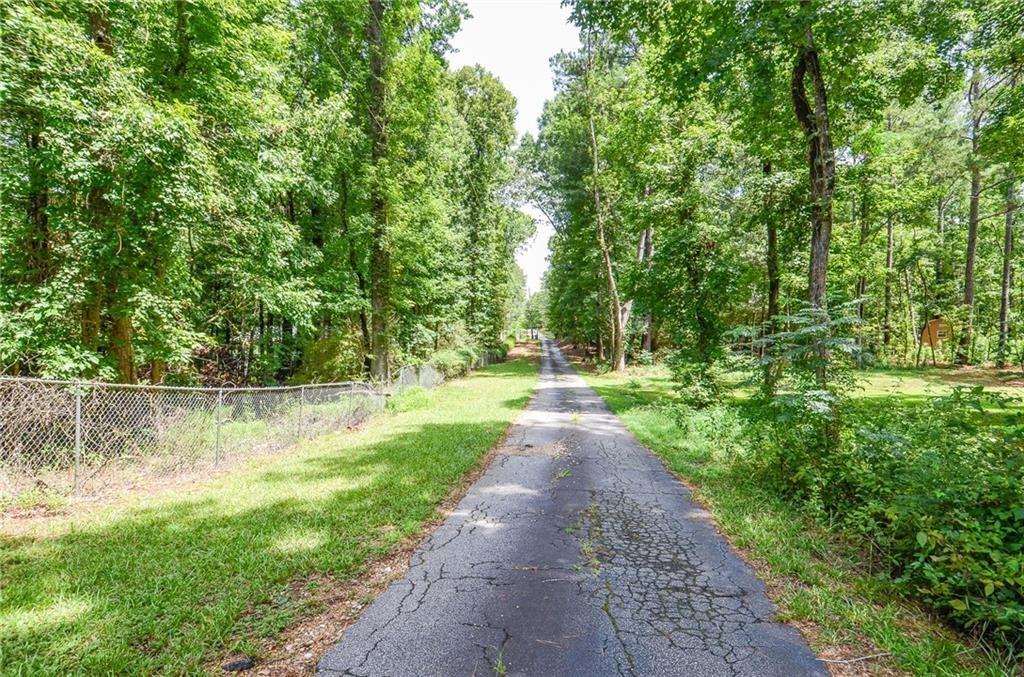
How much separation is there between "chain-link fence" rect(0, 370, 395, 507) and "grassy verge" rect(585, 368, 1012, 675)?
7370mm

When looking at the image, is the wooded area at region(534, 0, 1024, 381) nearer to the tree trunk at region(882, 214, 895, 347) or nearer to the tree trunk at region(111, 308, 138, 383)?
the tree trunk at region(882, 214, 895, 347)

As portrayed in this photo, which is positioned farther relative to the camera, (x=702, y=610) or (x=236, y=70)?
(x=236, y=70)

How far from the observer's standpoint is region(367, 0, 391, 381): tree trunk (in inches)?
494

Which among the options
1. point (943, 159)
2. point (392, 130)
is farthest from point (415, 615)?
point (943, 159)

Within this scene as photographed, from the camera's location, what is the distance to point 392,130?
43.2ft

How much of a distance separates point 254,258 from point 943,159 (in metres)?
30.6

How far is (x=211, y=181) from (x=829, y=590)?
10071 mm

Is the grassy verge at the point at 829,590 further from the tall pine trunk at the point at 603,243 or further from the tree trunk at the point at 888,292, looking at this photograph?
the tree trunk at the point at 888,292

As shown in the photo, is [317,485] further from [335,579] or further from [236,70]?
[236,70]

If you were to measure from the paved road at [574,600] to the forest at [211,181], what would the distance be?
21.8 ft

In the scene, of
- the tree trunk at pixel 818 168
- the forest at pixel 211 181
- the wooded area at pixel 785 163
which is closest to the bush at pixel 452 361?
the forest at pixel 211 181

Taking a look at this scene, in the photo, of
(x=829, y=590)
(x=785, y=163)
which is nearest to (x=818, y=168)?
(x=785, y=163)

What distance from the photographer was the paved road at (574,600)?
103 inches

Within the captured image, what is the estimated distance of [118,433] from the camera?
5871 mm
